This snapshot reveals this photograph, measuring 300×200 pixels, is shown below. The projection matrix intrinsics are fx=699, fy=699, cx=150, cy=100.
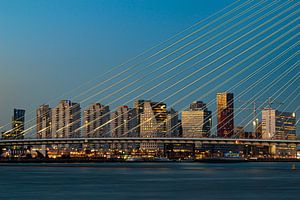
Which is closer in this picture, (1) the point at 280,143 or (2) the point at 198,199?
(2) the point at 198,199

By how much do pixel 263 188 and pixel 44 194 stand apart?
9632 mm

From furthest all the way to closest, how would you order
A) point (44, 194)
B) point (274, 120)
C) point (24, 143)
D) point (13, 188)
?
1. point (274, 120)
2. point (24, 143)
3. point (13, 188)
4. point (44, 194)

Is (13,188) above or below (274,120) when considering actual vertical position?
below

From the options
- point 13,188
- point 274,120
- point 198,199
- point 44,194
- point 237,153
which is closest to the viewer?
point 198,199

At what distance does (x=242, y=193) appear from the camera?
26750mm

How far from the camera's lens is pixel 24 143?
71688mm

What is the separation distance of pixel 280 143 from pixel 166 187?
1183 inches

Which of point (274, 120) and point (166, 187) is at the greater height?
point (274, 120)

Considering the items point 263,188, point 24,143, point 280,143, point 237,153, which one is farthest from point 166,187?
point 237,153

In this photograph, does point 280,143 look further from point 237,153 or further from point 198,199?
point 237,153

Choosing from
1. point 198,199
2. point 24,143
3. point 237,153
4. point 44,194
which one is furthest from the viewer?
point 237,153

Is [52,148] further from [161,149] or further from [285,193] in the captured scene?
[285,193]

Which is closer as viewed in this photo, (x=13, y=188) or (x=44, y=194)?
(x=44, y=194)

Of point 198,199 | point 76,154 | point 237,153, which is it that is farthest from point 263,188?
point 237,153
